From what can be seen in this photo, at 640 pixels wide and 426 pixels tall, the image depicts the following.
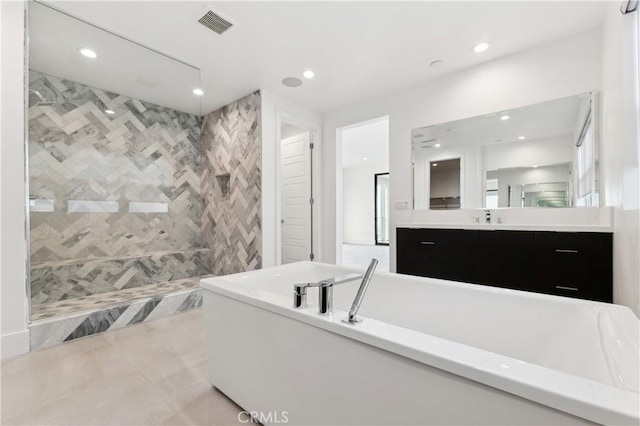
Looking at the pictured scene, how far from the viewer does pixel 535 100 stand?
2625 mm

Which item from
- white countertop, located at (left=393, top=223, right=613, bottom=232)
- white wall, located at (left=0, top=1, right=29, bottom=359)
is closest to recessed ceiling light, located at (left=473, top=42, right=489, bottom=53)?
white countertop, located at (left=393, top=223, right=613, bottom=232)

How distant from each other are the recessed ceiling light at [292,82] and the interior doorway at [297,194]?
30.8 inches

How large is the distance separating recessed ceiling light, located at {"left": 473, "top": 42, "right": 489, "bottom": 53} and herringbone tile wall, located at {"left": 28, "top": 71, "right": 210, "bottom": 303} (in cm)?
384

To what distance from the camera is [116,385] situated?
63.9 inches

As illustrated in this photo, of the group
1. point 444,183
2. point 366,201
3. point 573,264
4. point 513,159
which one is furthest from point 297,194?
point 366,201

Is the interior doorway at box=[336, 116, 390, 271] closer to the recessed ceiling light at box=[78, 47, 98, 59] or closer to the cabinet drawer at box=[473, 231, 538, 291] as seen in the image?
the cabinet drawer at box=[473, 231, 538, 291]

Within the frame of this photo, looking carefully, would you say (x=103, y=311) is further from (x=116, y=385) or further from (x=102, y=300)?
(x=116, y=385)

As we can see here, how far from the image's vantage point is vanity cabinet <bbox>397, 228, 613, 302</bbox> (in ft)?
6.64

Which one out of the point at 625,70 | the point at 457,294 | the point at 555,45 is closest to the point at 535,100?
the point at 555,45

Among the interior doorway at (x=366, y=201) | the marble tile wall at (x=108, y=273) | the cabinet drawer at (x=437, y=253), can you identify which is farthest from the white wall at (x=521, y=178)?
the interior doorway at (x=366, y=201)

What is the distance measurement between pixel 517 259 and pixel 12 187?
13.0 feet

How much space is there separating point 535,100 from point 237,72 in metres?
3.06

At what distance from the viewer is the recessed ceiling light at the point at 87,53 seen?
274cm

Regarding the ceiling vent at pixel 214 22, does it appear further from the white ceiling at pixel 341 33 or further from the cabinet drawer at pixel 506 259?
the cabinet drawer at pixel 506 259
